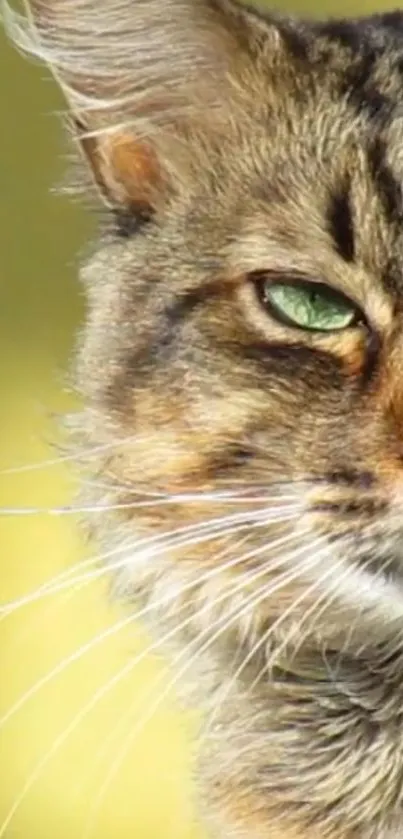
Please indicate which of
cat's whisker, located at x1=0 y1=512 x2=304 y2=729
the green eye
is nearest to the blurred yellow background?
cat's whisker, located at x1=0 y1=512 x2=304 y2=729

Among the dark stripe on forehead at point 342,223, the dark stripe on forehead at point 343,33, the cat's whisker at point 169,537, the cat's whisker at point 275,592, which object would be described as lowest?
the cat's whisker at point 275,592

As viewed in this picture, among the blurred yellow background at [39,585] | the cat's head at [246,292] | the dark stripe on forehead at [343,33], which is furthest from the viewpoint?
the blurred yellow background at [39,585]

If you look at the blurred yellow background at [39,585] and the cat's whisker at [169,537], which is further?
the blurred yellow background at [39,585]

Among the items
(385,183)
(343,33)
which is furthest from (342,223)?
(343,33)

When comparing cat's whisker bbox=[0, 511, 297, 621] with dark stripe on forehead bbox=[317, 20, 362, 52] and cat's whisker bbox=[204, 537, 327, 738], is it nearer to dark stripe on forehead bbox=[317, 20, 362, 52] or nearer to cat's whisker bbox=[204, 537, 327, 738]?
cat's whisker bbox=[204, 537, 327, 738]

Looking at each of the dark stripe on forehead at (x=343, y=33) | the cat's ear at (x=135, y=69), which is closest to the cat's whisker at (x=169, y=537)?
the cat's ear at (x=135, y=69)

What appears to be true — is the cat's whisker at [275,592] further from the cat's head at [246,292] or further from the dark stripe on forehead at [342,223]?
the dark stripe on forehead at [342,223]

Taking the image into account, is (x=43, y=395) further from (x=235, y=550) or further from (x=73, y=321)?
(x=235, y=550)
